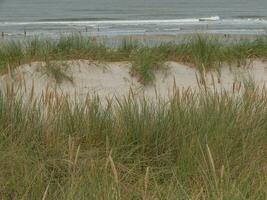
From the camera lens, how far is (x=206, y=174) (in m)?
4.23

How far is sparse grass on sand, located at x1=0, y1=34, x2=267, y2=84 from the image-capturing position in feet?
29.7

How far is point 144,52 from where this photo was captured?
9.02 m

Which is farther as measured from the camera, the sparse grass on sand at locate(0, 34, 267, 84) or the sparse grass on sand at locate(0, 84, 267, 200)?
the sparse grass on sand at locate(0, 34, 267, 84)

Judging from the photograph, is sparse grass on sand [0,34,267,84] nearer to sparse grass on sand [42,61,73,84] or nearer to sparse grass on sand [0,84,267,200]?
sparse grass on sand [42,61,73,84]

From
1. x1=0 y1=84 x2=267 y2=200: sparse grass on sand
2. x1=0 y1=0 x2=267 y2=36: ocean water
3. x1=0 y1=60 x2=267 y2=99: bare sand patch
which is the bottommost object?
x1=0 y1=0 x2=267 y2=36: ocean water

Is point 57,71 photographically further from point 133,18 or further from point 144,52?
point 133,18

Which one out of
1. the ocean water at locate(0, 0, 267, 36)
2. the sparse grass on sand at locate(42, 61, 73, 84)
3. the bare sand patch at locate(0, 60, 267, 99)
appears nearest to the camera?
the sparse grass on sand at locate(42, 61, 73, 84)

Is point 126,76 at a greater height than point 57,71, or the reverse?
point 57,71

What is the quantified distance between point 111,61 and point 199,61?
4.25 feet

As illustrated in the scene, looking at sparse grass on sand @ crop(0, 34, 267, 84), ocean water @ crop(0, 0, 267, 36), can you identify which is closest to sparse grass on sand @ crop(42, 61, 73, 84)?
sparse grass on sand @ crop(0, 34, 267, 84)

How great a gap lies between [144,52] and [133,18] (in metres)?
12.6

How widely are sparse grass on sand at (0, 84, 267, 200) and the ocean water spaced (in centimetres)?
1015

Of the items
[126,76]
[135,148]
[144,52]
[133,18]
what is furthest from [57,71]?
[133,18]

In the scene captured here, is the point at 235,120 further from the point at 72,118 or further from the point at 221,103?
the point at 72,118
